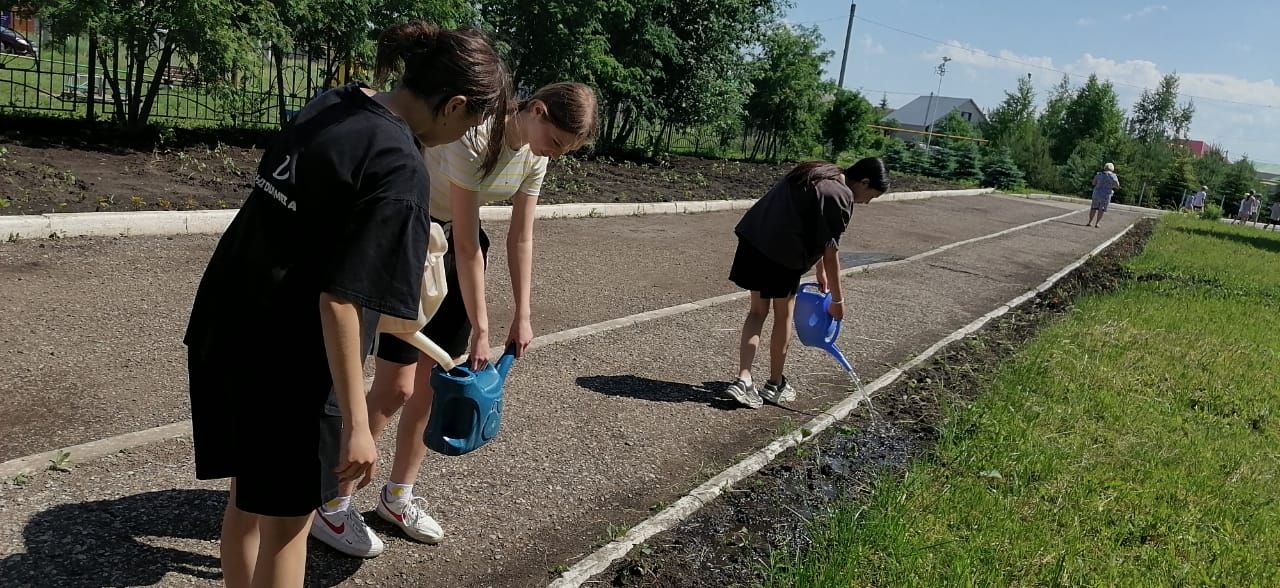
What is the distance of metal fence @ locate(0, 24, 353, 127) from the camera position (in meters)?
10.7

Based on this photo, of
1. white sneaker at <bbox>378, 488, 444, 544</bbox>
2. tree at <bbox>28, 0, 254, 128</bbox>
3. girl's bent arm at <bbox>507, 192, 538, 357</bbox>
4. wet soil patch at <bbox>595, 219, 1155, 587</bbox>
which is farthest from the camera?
tree at <bbox>28, 0, 254, 128</bbox>

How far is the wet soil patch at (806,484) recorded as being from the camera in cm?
346

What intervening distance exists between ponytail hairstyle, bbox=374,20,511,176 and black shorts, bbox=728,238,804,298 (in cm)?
334

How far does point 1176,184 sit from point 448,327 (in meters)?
54.4

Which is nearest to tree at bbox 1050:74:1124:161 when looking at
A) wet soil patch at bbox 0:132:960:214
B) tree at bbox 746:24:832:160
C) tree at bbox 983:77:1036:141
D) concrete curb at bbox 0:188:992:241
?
tree at bbox 983:77:1036:141

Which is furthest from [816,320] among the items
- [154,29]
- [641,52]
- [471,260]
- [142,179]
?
[641,52]

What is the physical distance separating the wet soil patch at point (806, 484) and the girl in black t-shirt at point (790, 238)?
0.65 m

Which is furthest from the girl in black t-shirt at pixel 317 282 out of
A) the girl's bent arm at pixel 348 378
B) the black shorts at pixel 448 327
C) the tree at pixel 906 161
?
the tree at pixel 906 161

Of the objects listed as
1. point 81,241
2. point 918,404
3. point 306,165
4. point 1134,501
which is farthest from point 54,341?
point 1134,501

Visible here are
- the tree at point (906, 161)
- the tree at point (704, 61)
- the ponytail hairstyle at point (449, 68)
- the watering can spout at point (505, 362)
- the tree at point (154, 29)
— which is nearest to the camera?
the ponytail hairstyle at point (449, 68)

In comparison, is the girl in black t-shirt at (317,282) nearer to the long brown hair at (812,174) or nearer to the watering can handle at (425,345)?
the watering can handle at (425,345)

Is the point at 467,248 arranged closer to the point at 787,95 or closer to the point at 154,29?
the point at 154,29

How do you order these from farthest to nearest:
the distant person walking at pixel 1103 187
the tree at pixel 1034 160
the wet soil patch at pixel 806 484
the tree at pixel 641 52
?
the tree at pixel 1034 160, the distant person walking at pixel 1103 187, the tree at pixel 641 52, the wet soil patch at pixel 806 484

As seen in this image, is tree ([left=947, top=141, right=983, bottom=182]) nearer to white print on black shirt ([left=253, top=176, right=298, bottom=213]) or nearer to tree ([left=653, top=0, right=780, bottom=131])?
tree ([left=653, top=0, right=780, bottom=131])
